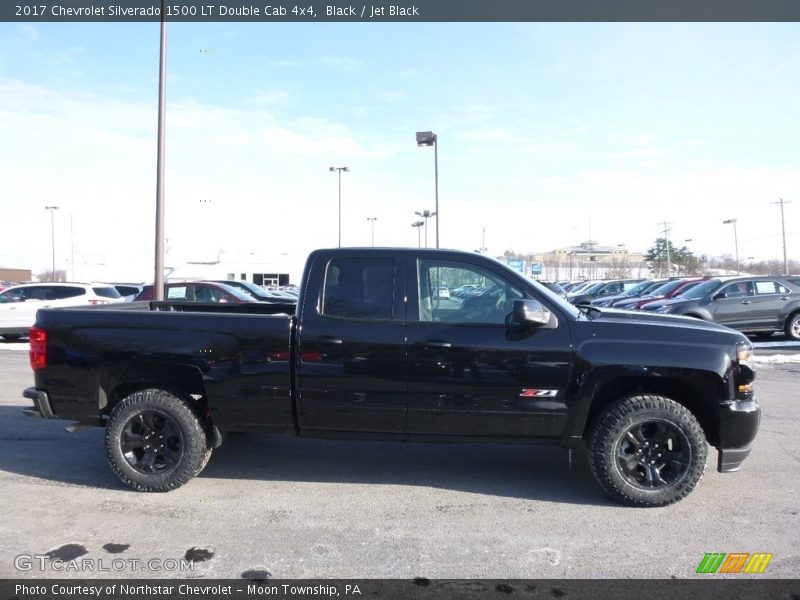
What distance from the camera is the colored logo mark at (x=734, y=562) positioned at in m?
3.78

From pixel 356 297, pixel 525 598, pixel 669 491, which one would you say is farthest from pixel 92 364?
pixel 669 491

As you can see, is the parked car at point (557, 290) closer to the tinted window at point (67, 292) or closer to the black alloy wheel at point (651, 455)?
the black alloy wheel at point (651, 455)

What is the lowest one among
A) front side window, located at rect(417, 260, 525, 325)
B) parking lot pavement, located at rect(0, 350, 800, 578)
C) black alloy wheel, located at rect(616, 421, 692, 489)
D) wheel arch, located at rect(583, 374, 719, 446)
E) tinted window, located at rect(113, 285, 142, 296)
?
parking lot pavement, located at rect(0, 350, 800, 578)

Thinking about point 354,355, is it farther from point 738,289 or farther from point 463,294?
point 738,289

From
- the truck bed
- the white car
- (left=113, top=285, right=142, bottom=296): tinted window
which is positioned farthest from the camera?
(left=113, top=285, right=142, bottom=296): tinted window

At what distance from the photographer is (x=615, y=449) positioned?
4.74 metres

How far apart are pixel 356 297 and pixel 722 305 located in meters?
13.0

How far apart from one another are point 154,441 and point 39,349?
120 cm

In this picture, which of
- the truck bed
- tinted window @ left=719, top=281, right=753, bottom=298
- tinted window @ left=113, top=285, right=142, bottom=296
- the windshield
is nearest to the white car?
tinted window @ left=113, top=285, right=142, bottom=296

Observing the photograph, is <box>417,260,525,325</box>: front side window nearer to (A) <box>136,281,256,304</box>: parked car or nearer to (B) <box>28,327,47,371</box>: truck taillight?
(B) <box>28,327,47,371</box>: truck taillight

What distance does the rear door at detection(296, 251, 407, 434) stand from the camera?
191 inches

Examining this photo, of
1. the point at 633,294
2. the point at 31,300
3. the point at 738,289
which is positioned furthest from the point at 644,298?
the point at 31,300

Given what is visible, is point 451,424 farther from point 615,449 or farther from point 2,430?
point 2,430

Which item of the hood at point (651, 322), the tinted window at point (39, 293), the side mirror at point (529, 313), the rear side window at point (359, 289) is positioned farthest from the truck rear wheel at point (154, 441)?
the tinted window at point (39, 293)
